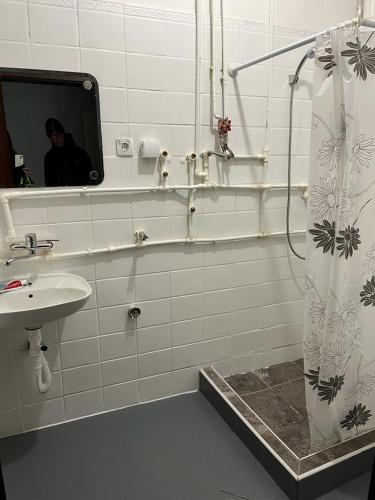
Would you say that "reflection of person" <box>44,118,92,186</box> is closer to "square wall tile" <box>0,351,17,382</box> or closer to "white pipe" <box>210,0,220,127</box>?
"white pipe" <box>210,0,220,127</box>

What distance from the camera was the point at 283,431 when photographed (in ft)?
5.75

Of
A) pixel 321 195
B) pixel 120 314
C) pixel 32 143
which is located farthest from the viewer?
pixel 120 314

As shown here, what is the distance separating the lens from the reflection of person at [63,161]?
1672mm

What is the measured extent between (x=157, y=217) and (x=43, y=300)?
689mm

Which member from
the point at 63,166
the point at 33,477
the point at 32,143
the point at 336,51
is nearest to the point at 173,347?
the point at 33,477

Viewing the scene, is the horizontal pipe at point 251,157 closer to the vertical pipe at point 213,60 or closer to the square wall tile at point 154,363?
the vertical pipe at point 213,60

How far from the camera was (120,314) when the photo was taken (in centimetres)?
196

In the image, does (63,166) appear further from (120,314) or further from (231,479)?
(231,479)

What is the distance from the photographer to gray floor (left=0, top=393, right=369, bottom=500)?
153 cm

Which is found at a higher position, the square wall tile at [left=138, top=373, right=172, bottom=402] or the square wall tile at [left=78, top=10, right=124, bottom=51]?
the square wall tile at [left=78, top=10, right=124, bottom=51]

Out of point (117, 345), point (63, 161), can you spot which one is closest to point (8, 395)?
point (117, 345)

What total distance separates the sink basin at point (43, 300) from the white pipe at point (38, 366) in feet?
0.30

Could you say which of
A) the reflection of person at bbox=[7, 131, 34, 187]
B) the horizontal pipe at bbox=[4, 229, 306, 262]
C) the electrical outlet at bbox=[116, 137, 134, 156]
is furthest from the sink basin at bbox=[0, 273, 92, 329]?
the electrical outlet at bbox=[116, 137, 134, 156]

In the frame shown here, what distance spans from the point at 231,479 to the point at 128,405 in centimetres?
71
